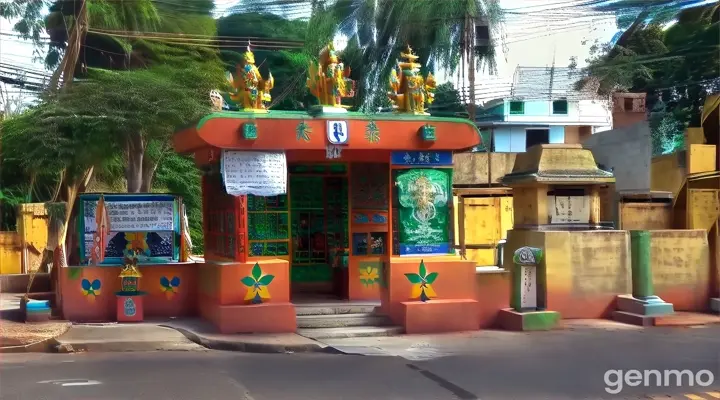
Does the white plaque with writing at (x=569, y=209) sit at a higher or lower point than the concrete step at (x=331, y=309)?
higher

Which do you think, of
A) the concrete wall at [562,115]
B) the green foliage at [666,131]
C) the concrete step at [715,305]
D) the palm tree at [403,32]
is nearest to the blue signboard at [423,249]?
the concrete step at [715,305]

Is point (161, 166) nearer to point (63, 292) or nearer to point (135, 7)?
point (135, 7)

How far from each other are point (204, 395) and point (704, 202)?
1208cm

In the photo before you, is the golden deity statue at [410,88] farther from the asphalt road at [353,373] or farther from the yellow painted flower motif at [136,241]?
the yellow painted flower motif at [136,241]

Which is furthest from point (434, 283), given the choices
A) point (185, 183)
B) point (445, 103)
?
point (445, 103)

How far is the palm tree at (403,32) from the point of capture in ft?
86.9

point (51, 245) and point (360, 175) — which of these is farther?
point (51, 245)

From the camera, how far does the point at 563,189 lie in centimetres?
1544

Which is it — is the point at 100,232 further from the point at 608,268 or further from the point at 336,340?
the point at 608,268

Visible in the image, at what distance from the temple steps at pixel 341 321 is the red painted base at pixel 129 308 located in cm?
269

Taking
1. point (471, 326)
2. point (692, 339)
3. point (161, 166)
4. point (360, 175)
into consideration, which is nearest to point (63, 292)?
point (360, 175)

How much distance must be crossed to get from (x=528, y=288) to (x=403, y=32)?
16.5m

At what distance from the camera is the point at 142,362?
33.9 ft

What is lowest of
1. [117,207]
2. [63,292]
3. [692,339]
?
[692,339]
